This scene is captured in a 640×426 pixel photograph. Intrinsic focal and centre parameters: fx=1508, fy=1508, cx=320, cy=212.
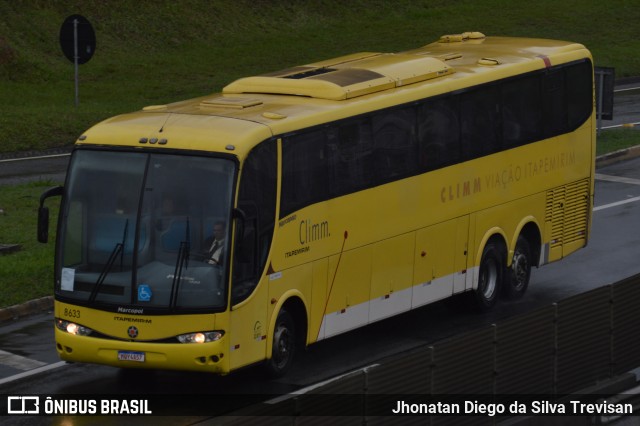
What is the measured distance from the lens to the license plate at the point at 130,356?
16.0 meters

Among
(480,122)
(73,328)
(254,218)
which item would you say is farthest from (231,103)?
(480,122)

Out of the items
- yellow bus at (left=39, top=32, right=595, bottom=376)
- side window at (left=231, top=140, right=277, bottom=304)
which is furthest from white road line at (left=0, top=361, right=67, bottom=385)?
side window at (left=231, top=140, right=277, bottom=304)

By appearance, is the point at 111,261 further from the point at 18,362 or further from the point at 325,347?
the point at 325,347

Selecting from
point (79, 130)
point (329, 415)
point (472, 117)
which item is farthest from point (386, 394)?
point (79, 130)

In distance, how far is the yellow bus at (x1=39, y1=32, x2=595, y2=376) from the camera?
16.0 m

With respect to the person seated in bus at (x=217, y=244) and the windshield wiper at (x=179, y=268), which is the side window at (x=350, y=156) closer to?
the person seated in bus at (x=217, y=244)

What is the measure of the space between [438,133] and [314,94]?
2.21 metres

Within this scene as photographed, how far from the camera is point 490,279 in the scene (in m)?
21.3

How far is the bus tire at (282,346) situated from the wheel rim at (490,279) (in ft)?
15.0

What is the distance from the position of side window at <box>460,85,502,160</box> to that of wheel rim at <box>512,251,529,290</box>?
5.84 feet

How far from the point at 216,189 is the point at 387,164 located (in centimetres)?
338

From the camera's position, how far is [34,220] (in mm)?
24891

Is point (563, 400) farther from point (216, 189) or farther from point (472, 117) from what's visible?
point (472, 117)

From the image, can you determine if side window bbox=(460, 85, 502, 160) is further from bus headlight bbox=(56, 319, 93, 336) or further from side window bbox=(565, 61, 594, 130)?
bus headlight bbox=(56, 319, 93, 336)
